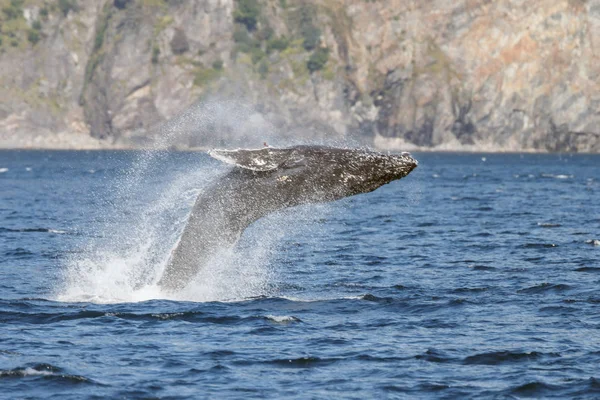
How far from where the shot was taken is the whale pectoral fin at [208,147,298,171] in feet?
61.9

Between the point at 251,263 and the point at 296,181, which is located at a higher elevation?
the point at 296,181

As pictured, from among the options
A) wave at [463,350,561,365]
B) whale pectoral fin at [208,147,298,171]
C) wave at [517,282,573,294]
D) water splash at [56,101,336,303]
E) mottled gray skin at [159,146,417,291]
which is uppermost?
whale pectoral fin at [208,147,298,171]

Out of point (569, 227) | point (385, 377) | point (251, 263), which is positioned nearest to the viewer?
point (385, 377)

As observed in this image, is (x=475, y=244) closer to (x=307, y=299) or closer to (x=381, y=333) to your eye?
(x=307, y=299)

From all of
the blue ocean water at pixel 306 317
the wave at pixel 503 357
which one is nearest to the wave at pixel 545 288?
the blue ocean water at pixel 306 317

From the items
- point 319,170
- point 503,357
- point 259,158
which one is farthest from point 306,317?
point 503,357

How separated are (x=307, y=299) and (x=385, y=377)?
24.7ft

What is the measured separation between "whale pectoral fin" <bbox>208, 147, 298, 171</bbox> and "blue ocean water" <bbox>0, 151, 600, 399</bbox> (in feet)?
9.74

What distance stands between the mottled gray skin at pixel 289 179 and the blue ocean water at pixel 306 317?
191 centimetres

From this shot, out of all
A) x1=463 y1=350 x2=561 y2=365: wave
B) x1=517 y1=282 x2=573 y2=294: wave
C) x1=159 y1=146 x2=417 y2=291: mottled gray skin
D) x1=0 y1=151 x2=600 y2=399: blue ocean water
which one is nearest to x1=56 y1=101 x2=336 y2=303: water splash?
x1=0 y1=151 x2=600 y2=399: blue ocean water

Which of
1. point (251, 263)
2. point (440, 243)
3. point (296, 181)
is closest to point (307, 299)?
point (296, 181)

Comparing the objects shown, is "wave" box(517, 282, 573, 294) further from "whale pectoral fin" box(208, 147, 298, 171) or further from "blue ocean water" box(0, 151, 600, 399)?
"whale pectoral fin" box(208, 147, 298, 171)

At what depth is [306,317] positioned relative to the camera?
22.9 m

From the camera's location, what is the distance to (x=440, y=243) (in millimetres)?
40781
